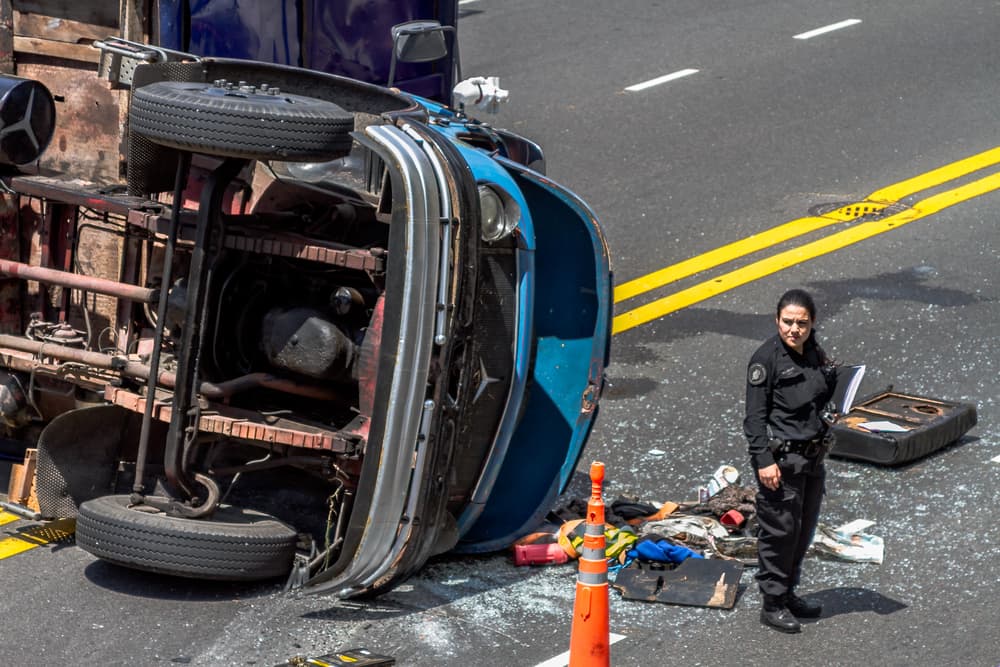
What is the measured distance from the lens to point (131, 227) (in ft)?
22.6

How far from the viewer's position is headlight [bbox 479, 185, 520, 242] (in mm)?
6332

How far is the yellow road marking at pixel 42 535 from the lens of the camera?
6883 mm

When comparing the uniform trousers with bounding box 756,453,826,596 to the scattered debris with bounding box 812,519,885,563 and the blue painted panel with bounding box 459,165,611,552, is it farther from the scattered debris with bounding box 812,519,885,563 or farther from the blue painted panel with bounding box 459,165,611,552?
the blue painted panel with bounding box 459,165,611,552

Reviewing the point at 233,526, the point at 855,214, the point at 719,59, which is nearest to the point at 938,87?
the point at 719,59

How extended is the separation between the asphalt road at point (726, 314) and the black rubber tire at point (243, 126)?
5.79 ft

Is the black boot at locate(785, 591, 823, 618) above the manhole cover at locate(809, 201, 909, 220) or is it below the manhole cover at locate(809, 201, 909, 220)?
below

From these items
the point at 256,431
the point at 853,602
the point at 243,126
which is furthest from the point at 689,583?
the point at 243,126

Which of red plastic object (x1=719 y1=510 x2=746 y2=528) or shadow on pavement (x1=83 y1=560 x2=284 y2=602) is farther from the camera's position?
red plastic object (x1=719 y1=510 x2=746 y2=528)

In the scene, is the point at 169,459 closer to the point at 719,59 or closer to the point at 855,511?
the point at 855,511

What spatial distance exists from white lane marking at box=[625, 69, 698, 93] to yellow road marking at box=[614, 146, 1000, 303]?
3060 mm

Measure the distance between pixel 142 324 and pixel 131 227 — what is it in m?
0.48

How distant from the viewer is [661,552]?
671 centimetres

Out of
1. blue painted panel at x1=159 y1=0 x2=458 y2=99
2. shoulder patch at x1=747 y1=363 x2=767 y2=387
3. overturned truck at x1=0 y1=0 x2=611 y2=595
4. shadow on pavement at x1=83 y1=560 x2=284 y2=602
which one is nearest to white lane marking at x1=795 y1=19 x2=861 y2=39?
blue painted panel at x1=159 y1=0 x2=458 y2=99

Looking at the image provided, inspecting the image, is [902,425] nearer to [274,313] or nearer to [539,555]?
[539,555]
